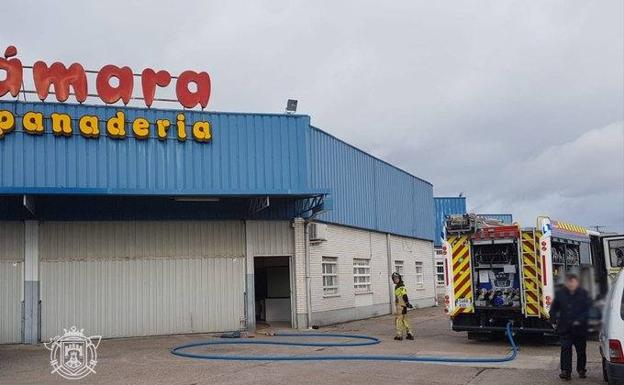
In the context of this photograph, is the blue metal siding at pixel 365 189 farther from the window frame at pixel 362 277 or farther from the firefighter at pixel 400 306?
the firefighter at pixel 400 306

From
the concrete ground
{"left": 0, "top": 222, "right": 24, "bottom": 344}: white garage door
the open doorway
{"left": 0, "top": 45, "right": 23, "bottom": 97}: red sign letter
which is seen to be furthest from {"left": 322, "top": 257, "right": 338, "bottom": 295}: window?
{"left": 0, "top": 45, "right": 23, "bottom": 97}: red sign letter

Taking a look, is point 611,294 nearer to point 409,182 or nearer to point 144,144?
point 144,144

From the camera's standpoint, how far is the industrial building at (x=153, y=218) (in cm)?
1727

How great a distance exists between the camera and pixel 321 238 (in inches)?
812

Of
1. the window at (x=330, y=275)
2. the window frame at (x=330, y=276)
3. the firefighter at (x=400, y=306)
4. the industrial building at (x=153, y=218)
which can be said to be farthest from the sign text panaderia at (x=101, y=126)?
the firefighter at (x=400, y=306)

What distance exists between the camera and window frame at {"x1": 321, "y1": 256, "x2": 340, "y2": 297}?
21442 millimetres

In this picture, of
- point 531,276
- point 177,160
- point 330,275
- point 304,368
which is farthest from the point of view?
point 330,275

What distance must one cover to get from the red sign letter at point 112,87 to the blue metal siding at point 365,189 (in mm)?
5690

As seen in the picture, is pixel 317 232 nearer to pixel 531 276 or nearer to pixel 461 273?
pixel 461 273

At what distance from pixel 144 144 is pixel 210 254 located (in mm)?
3737

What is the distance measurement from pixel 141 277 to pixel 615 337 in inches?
529

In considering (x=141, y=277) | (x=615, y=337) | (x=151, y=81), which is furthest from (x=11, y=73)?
(x=615, y=337)

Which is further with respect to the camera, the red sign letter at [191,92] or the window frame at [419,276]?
the window frame at [419,276]

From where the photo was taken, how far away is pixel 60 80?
1783cm
